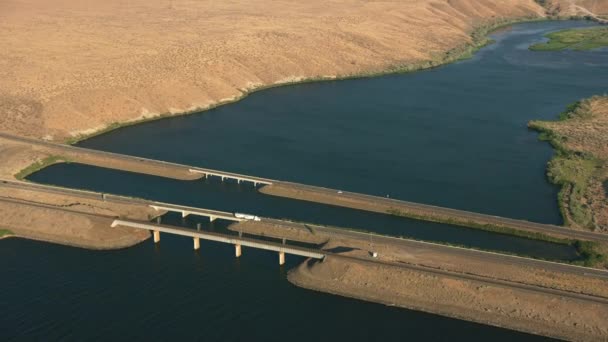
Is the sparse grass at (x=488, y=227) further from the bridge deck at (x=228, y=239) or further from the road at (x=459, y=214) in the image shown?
the bridge deck at (x=228, y=239)

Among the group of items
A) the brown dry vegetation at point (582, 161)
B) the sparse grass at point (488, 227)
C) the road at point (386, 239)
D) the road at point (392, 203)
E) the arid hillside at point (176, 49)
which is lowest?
the sparse grass at point (488, 227)

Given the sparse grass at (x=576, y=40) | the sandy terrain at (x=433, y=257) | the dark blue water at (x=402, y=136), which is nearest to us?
the sandy terrain at (x=433, y=257)

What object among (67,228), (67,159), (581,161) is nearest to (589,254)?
(581,161)

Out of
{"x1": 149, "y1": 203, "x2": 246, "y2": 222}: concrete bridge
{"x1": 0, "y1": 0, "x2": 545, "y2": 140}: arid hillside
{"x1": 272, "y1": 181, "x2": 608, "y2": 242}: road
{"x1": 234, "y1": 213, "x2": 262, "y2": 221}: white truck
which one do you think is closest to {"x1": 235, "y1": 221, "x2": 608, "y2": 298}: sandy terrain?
{"x1": 234, "y1": 213, "x2": 262, "y2": 221}: white truck

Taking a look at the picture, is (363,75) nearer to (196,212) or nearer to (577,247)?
(196,212)

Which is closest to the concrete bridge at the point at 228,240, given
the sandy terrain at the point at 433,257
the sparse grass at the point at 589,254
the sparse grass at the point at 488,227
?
the sandy terrain at the point at 433,257

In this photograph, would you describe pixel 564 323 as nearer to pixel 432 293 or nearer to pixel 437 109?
pixel 432 293
